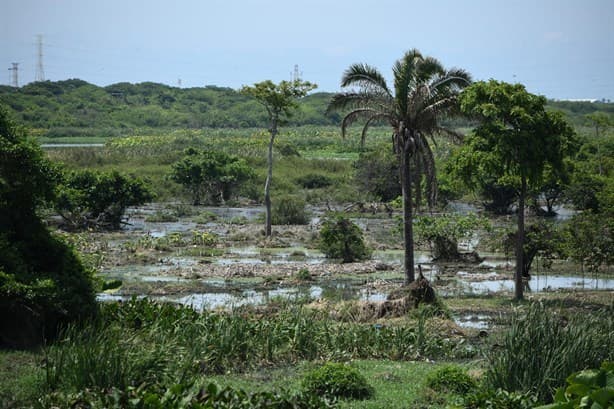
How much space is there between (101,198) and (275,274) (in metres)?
17.7

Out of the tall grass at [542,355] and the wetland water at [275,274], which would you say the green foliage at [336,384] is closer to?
the tall grass at [542,355]

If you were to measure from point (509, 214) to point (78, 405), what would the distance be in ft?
158

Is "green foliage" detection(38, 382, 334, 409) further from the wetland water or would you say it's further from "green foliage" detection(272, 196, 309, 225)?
"green foliage" detection(272, 196, 309, 225)

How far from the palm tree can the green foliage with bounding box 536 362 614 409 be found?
17.3m

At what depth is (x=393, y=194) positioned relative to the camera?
190 feet

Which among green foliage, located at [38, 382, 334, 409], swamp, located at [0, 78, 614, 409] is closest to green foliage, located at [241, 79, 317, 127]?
swamp, located at [0, 78, 614, 409]

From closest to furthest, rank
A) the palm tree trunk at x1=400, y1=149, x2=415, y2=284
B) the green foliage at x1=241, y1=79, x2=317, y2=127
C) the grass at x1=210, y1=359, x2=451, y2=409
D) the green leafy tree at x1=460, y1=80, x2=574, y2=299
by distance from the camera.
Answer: the grass at x1=210, y1=359, x2=451, y2=409
the green leafy tree at x1=460, y1=80, x2=574, y2=299
the palm tree trunk at x1=400, y1=149, x2=415, y2=284
the green foliage at x1=241, y1=79, x2=317, y2=127

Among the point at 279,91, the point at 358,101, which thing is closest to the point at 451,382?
the point at 358,101

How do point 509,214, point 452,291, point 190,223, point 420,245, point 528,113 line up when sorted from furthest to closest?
point 509,214 → point 190,223 → point 420,245 → point 452,291 → point 528,113

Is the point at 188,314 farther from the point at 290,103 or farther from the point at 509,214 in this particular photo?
the point at 509,214

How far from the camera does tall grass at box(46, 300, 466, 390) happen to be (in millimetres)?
11000

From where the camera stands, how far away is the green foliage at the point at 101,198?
43250mm

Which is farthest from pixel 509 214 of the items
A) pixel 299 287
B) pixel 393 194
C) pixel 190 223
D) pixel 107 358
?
pixel 107 358

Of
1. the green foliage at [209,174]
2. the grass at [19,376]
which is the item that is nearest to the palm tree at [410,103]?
the grass at [19,376]
